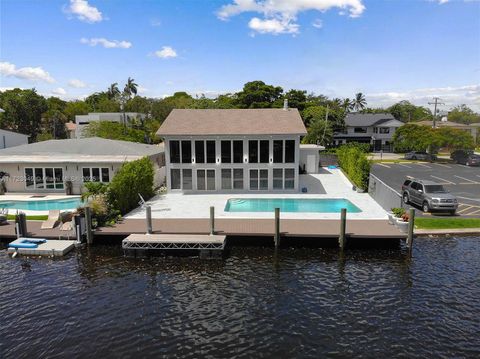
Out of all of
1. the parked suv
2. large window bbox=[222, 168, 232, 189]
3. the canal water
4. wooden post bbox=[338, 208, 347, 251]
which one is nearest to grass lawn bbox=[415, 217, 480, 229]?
the parked suv

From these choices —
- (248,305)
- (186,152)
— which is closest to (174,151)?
(186,152)

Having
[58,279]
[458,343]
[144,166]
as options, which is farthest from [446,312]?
[144,166]

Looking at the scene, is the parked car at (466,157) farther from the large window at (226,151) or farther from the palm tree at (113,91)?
the palm tree at (113,91)

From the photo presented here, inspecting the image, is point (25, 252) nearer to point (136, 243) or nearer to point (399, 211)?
point (136, 243)

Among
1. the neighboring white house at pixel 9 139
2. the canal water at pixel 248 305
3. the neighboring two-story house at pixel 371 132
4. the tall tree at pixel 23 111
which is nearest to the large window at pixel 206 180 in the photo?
the canal water at pixel 248 305

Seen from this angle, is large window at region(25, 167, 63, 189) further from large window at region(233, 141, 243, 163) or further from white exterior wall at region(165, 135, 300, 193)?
large window at region(233, 141, 243, 163)
